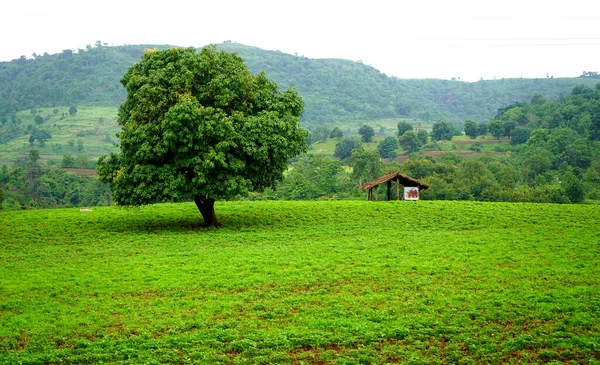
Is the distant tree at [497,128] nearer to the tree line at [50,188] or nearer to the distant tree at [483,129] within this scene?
the distant tree at [483,129]

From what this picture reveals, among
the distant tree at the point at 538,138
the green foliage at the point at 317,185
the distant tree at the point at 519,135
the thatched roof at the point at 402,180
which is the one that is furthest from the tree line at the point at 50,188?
the distant tree at the point at 519,135

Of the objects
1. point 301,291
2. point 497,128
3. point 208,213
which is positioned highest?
point 497,128

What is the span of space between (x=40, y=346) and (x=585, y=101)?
15941cm

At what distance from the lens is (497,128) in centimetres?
15988


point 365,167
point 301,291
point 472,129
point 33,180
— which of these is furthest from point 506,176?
point 33,180

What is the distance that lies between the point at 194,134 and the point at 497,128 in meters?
138

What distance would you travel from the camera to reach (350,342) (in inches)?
730

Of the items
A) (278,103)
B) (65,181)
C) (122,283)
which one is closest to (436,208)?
(278,103)

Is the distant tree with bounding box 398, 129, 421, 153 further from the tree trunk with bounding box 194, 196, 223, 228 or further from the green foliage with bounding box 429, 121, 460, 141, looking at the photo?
the tree trunk with bounding box 194, 196, 223, 228

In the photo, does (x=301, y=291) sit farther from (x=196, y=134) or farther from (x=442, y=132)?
(x=442, y=132)

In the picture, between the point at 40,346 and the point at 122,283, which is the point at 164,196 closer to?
the point at 122,283

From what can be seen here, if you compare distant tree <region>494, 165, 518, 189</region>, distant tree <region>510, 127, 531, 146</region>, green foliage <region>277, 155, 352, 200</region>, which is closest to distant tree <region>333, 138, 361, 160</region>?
distant tree <region>510, 127, 531, 146</region>

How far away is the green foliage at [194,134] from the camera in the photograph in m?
36.4

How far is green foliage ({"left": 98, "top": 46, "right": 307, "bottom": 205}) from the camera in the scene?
3638cm
